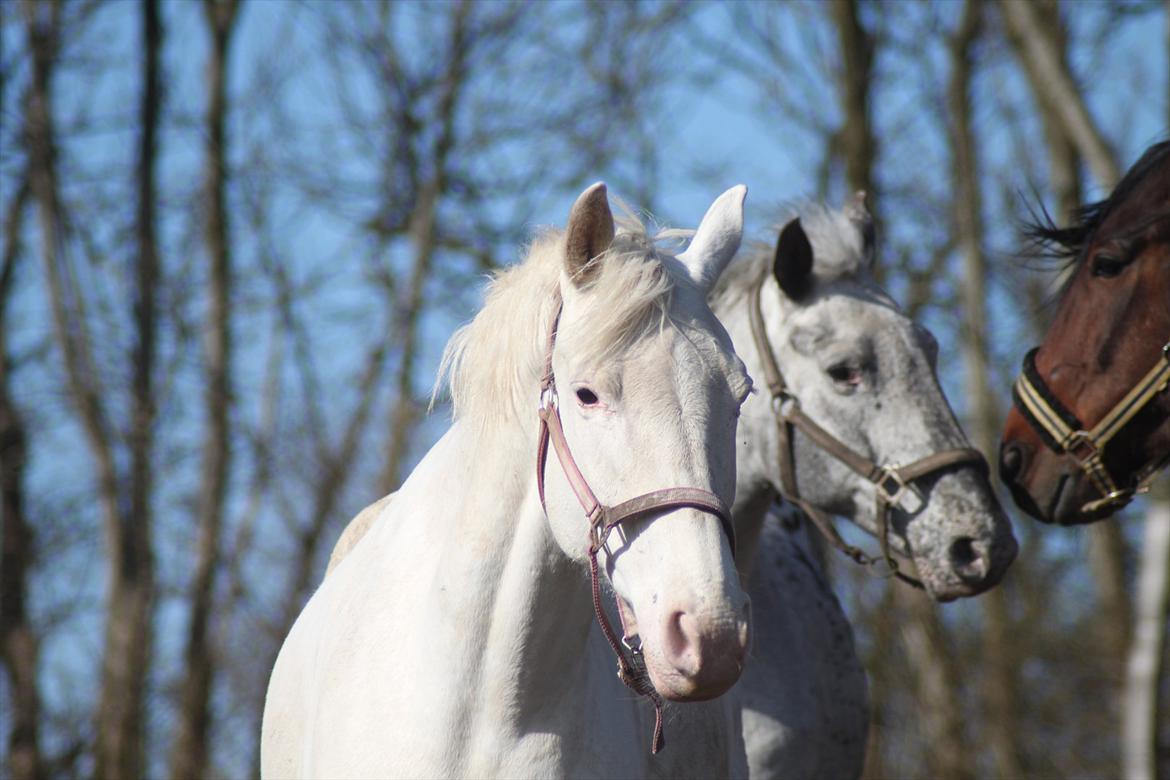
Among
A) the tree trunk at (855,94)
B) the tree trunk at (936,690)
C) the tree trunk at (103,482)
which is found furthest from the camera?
the tree trunk at (855,94)

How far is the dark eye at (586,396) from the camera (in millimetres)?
2789

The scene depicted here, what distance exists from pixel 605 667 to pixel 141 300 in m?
7.84

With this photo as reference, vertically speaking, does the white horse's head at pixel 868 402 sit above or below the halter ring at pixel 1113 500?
above

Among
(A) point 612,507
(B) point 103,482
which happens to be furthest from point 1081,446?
(B) point 103,482

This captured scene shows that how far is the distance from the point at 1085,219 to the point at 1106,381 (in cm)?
80

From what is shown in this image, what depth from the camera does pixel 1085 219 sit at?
5207 millimetres

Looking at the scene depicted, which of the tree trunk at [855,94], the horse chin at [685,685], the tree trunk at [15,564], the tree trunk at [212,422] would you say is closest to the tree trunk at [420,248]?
the tree trunk at [212,422]

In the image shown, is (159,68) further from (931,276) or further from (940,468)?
(940,468)

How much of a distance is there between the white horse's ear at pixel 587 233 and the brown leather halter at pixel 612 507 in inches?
4.1

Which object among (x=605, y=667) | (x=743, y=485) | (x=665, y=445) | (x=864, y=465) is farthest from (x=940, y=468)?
(x=665, y=445)

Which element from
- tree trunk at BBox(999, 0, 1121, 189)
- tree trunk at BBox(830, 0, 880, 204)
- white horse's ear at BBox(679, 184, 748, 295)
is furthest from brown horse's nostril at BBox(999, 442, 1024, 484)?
tree trunk at BBox(830, 0, 880, 204)

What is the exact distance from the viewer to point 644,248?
9.75ft

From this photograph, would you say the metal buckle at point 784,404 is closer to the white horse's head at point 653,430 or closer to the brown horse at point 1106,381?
the brown horse at point 1106,381

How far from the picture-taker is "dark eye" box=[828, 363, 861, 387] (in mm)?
4871
